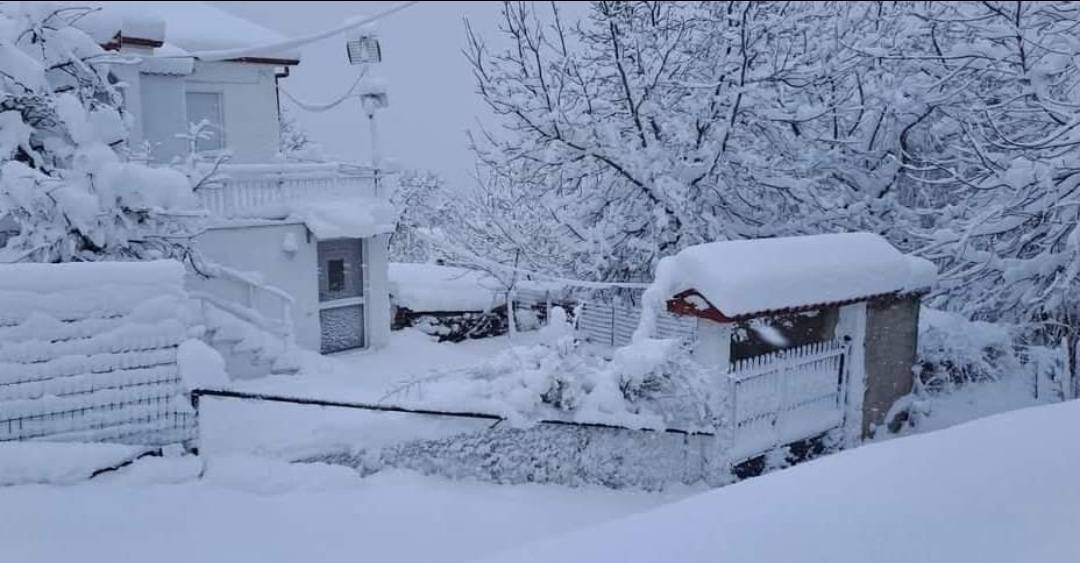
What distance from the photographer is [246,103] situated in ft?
57.2

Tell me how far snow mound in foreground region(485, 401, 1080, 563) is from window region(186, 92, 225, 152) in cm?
1577

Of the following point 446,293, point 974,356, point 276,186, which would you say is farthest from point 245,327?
point 974,356

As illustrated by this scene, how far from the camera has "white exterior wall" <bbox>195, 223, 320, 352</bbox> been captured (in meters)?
14.3

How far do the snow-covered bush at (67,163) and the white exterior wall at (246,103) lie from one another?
5.62 m

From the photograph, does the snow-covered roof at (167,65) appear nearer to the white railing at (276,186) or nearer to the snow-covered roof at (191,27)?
the snow-covered roof at (191,27)

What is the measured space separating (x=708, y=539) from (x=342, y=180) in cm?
1423

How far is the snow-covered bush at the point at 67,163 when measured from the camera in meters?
9.59

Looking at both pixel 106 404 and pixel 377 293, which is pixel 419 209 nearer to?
pixel 377 293

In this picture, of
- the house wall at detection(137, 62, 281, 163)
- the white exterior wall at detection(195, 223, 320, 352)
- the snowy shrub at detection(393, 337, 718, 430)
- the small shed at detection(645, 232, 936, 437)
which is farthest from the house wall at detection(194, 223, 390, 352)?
the small shed at detection(645, 232, 936, 437)

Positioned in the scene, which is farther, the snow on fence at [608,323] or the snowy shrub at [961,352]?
the snow on fence at [608,323]

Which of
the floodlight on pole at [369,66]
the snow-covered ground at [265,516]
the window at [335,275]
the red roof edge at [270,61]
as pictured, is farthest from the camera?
the red roof edge at [270,61]

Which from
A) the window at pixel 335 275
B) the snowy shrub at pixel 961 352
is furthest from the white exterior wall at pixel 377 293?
the snowy shrub at pixel 961 352

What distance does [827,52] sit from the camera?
1513 centimetres

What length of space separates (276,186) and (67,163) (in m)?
4.85
